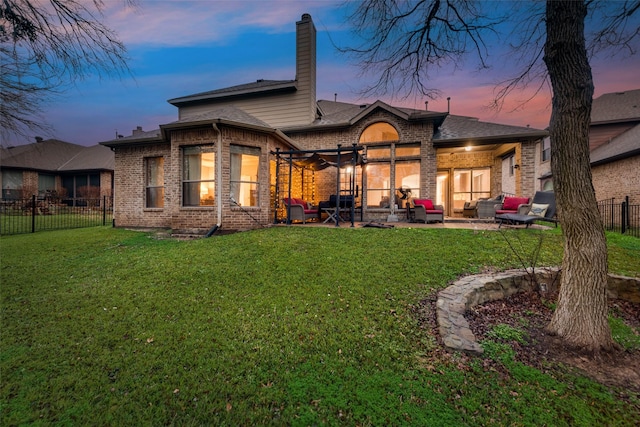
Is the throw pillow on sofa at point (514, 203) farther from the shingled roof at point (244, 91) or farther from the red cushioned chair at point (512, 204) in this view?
the shingled roof at point (244, 91)

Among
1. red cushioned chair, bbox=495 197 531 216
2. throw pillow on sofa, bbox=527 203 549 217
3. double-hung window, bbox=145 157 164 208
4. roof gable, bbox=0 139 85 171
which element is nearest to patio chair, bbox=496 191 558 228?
throw pillow on sofa, bbox=527 203 549 217

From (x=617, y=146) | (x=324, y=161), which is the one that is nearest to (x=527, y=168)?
(x=617, y=146)

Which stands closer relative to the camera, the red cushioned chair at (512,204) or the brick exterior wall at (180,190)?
the brick exterior wall at (180,190)

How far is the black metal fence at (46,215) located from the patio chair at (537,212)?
16.7m

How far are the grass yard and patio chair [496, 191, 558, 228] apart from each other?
2435 mm

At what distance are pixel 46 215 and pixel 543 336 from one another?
71.6ft

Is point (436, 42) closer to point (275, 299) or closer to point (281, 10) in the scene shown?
point (281, 10)

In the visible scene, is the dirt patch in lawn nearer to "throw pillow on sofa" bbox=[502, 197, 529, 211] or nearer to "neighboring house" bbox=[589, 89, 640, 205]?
"throw pillow on sofa" bbox=[502, 197, 529, 211]

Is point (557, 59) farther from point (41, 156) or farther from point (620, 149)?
point (41, 156)

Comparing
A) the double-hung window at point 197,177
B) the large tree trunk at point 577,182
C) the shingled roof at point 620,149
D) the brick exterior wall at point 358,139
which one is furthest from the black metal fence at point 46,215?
the shingled roof at point 620,149

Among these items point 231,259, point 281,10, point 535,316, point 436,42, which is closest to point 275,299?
point 231,259

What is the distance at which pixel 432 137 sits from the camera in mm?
11258

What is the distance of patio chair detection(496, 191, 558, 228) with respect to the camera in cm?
759

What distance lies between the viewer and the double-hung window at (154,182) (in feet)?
34.0
